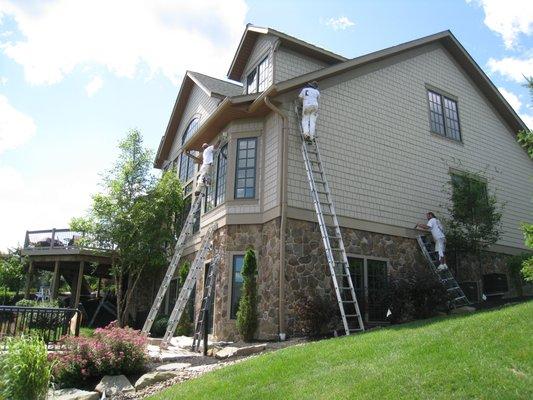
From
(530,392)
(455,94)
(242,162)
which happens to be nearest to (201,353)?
(242,162)

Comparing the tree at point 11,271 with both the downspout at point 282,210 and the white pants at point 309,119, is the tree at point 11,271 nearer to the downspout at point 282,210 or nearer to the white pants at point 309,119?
the downspout at point 282,210

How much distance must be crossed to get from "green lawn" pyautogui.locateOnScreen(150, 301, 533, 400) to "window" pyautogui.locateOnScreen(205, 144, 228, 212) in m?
6.72

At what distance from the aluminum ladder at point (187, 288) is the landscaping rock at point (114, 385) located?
2.68 m

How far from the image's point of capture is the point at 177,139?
73.3ft

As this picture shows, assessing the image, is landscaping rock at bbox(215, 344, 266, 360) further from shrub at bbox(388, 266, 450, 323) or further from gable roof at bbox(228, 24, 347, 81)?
gable roof at bbox(228, 24, 347, 81)

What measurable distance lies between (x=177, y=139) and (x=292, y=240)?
39.0ft

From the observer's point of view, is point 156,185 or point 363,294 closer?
point 363,294

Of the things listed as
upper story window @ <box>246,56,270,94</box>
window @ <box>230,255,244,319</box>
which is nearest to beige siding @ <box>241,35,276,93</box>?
upper story window @ <box>246,56,270,94</box>

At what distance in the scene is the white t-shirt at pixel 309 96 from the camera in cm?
1274

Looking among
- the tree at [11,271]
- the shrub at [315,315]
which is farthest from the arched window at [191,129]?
the tree at [11,271]

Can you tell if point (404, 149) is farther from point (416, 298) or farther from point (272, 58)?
point (416, 298)

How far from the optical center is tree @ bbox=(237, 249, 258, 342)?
38.5ft

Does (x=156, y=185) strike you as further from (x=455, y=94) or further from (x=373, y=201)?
(x=455, y=94)

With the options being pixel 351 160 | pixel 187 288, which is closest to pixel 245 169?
pixel 351 160
